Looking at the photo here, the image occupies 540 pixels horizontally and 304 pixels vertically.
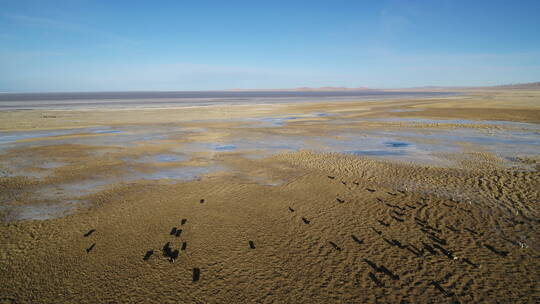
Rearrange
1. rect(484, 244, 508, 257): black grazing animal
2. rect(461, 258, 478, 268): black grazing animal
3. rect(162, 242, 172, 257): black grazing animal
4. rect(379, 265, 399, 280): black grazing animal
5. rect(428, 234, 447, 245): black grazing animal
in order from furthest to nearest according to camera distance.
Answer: rect(428, 234, 447, 245): black grazing animal, rect(162, 242, 172, 257): black grazing animal, rect(484, 244, 508, 257): black grazing animal, rect(461, 258, 478, 268): black grazing animal, rect(379, 265, 399, 280): black grazing animal

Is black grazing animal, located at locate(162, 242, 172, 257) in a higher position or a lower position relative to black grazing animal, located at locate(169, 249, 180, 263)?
higher

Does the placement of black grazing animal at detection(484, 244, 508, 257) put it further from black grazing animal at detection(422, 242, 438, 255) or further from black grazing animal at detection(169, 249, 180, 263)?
black grazing animal at detection(169, 249, 180, 263)

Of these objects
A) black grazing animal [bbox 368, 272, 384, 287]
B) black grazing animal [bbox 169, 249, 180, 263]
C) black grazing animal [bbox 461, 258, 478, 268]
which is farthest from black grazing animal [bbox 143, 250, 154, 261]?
black grazing animal [bbox 461, 258, 478, 268]

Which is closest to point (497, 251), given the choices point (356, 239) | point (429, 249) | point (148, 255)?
point (429, 249)

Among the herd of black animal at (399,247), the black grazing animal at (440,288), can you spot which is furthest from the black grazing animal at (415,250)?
the black grazing animal at (440,288)

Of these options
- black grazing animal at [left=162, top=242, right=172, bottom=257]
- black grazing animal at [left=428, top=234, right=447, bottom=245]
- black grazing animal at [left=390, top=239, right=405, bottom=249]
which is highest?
black grazing animal at [left=428, top=234, right=447, bottom=245]

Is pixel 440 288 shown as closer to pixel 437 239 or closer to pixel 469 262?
pixel 469 262

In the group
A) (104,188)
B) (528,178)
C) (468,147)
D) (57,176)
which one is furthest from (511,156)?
(57,176)

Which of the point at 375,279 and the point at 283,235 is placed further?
the point at 283,235

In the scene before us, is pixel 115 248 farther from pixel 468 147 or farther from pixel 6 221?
pixel 468 147
